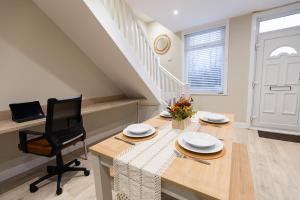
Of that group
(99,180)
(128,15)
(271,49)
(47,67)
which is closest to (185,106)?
(99,180)

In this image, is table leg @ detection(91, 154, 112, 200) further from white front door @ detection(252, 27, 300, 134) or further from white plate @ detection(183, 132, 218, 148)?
white front door @ detection(252, 27, 300, 134)

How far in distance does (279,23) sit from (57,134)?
165 inches

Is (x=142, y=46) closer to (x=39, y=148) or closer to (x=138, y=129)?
(x=138, y=129)

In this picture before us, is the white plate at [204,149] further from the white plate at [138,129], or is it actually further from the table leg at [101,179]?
the table leg at [101,179]

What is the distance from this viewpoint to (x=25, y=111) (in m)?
1.83

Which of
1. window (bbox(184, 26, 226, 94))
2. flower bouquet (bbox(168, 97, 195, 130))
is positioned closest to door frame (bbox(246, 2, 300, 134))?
window (bbox(184, 26, 226, 94))

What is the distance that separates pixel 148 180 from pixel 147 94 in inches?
96.1

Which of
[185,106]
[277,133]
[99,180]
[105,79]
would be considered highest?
[105,79]

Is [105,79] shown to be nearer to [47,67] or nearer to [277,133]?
[47,67]

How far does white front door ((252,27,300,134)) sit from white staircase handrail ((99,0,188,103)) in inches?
63.9

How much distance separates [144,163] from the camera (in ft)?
2.68

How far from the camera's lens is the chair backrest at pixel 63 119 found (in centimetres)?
151

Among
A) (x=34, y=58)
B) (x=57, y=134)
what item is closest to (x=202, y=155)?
(x=57, y=134)

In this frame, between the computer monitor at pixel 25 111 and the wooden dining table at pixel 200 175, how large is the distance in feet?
4.18
